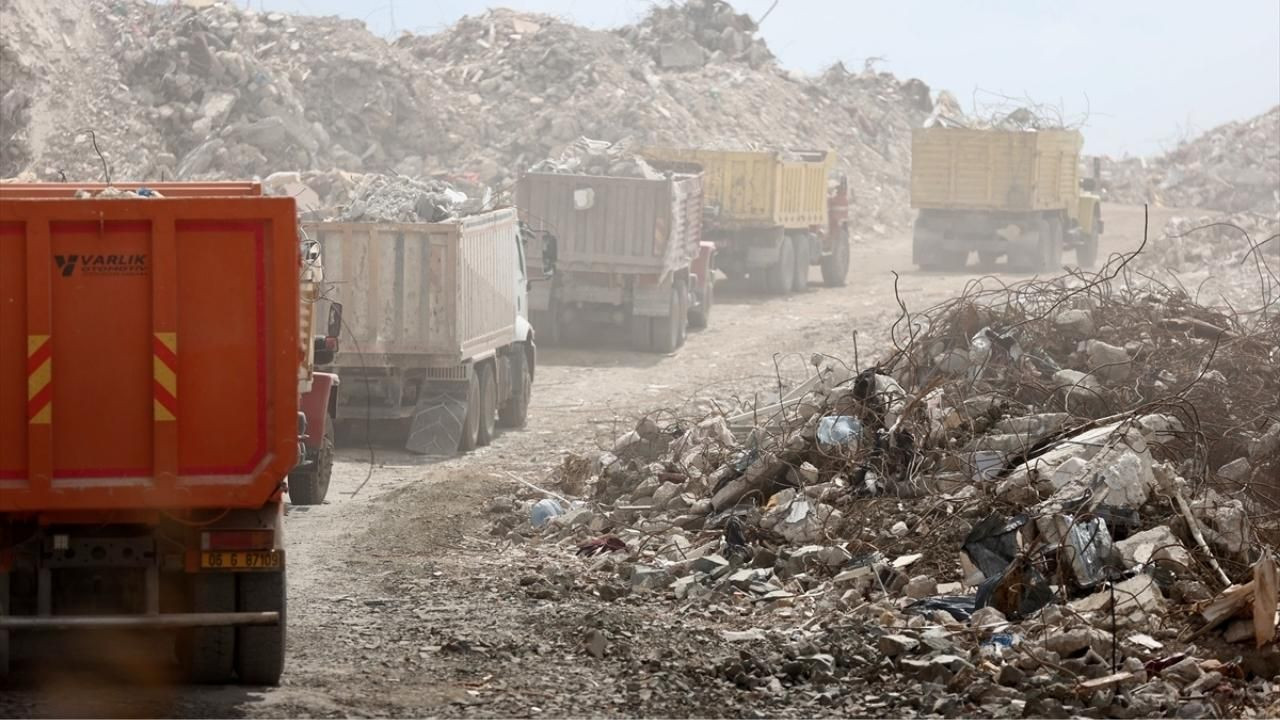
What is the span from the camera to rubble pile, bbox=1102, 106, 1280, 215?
44.7 meters

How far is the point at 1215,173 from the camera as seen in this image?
46156mm

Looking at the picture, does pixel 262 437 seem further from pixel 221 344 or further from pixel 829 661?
pixel 829 661

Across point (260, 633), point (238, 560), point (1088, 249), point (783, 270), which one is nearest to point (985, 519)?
point (260, 633)

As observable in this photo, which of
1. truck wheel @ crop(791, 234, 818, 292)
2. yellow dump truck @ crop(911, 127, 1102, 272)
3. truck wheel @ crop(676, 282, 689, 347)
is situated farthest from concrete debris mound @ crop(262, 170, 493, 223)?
yellow dump truck @ crop(911, 127, 1102, 272)

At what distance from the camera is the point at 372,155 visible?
1326 inches

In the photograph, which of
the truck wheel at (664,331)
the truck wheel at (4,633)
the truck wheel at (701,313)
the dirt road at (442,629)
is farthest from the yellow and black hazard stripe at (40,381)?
the truck wheel at (701,313)

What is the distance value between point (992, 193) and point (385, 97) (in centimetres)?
1316

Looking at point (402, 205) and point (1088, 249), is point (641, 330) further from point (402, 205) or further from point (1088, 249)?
point (1088, 249)

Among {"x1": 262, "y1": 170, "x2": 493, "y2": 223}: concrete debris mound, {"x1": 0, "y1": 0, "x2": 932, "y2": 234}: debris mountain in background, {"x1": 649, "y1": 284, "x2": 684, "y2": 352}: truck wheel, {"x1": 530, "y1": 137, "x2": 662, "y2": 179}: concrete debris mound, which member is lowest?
{"x1": 649, "y1": 284, "x2": 684, "y2": 352}: truck wheel

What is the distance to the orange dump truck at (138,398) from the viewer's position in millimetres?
6359

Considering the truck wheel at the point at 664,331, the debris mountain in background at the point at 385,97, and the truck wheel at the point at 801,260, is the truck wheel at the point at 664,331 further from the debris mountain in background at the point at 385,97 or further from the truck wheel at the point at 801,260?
the truck wheel at the point at 801,260

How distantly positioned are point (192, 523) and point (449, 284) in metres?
7.81

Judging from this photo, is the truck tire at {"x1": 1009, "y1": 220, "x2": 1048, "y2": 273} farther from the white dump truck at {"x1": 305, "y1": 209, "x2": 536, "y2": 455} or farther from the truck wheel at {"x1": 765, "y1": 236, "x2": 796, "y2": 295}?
the white dump truck at {"x1": 305, "y1": 209, "x2": 536, "y2": 455}

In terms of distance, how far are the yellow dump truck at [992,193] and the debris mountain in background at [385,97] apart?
6962 mm
